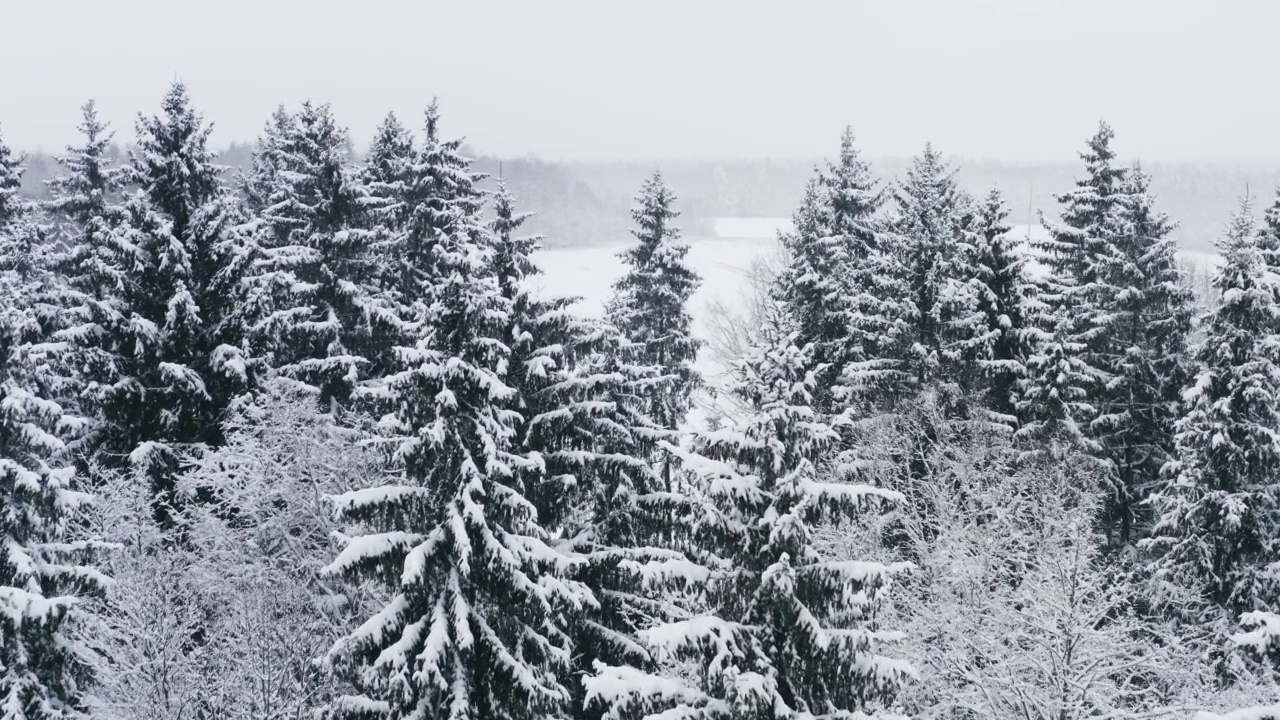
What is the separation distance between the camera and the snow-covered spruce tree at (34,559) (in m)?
15.3

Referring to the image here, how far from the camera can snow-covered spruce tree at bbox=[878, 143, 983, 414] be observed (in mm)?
23969

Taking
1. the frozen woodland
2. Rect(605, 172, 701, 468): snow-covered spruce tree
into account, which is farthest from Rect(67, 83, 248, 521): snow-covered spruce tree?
Rect(605, 172, 701, 468): snow-covered spruce tree

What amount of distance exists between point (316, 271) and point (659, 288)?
11644 millimetres

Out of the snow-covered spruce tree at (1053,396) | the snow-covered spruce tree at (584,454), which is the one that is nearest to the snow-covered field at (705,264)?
the snow-covered spruce tree at (1053,396)

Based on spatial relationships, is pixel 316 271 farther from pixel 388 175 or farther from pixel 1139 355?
pixel 1139 355

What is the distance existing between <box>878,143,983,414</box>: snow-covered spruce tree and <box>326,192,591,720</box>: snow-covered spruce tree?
13595mm

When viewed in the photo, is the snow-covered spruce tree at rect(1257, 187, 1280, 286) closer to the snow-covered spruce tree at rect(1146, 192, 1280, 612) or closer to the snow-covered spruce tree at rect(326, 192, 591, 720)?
the snow-covered spruce tree at rect(1146, 192, 1280, 612)

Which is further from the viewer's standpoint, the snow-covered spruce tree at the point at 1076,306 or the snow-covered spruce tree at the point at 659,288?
the snow-covered spruce tree at the point at 659,288

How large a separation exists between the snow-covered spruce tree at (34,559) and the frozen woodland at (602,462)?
0.08 meters

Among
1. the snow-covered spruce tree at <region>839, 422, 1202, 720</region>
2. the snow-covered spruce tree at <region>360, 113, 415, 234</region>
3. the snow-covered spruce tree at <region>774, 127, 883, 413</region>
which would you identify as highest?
the snow-covered spruce tree at <region>360, 113, 415, 234</region>

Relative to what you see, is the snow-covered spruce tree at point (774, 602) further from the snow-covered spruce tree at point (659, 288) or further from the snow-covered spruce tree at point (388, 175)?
the snow-covered spruce tree at point (659, 288)

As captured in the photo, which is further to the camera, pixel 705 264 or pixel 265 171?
pixel 705 264

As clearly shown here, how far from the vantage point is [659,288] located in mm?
30422

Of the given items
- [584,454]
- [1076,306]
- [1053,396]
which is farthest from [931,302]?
[584,454]
